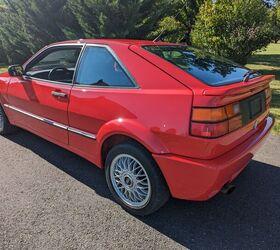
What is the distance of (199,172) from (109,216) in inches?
41.7

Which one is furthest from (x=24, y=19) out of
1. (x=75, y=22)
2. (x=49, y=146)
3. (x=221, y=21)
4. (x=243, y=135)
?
(x=243, y=135)

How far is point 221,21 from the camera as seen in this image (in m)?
10.7

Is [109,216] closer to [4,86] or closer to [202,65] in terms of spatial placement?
[202,65]

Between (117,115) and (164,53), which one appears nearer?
(117,115)

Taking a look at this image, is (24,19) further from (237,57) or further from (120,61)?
(120,61)

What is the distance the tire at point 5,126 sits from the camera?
206 inches

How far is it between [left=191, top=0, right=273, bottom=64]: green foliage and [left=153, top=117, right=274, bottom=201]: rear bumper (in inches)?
332

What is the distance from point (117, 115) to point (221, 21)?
344 inches

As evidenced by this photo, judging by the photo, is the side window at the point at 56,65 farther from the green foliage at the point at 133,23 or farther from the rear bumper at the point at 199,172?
the green foliage at the point at 133,23

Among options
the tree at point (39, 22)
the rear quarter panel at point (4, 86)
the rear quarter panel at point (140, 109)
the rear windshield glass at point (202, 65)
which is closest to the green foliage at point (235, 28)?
the tree at point (39, 22)

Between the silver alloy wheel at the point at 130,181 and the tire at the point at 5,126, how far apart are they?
2.66m

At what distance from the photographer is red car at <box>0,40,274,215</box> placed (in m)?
2.60

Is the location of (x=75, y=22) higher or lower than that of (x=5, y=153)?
higher

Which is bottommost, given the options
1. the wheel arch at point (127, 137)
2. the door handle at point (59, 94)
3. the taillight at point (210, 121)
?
the wheel arch at point (127, 137)
